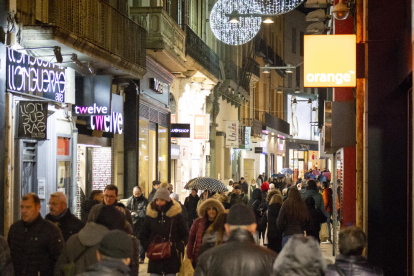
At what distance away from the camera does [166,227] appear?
8.27 meters

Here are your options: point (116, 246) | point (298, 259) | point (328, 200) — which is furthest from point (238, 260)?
point (328, 200)

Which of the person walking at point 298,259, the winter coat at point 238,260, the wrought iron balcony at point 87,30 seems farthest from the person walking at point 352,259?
the wrought iron balcony at point 87,30

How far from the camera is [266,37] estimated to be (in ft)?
151

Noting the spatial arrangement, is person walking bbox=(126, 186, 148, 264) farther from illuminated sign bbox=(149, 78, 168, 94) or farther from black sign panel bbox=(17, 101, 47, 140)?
illuminated sign bbox=(149, 78, 168, 94)

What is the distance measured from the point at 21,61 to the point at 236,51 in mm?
26121

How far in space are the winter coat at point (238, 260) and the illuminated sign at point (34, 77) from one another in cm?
716

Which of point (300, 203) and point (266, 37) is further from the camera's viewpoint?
point (266, 37)

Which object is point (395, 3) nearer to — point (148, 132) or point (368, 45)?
point (368, 45)

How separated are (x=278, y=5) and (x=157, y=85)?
8.37 m

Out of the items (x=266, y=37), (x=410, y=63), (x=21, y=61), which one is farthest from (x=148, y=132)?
(x=266, y=37)

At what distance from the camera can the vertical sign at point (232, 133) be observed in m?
33.3

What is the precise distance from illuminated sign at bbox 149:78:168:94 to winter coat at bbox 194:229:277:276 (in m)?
14.7

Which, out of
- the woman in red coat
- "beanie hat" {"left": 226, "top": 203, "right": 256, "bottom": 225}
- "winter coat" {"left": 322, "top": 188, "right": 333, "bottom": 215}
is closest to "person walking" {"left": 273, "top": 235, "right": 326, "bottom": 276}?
"beanie hat" {"left": 226, "top": 203, "right": 256, "bottom": 225}

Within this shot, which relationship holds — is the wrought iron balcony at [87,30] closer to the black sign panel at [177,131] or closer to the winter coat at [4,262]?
the winter coat at [4,262]
